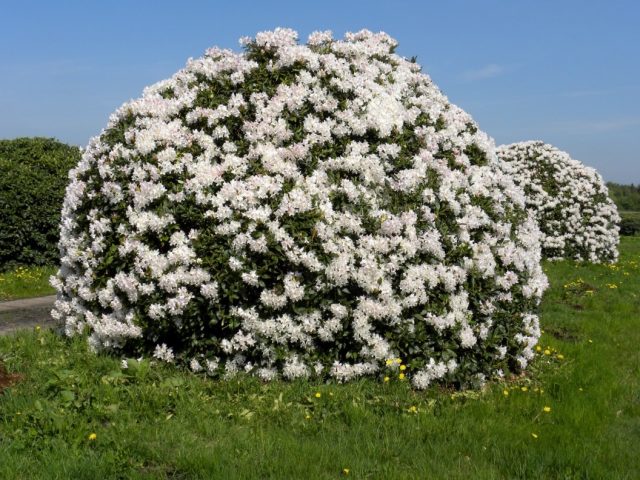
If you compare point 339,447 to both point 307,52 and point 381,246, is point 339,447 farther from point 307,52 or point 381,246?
point 307,52

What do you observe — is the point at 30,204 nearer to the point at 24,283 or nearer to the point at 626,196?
the point at 24,283

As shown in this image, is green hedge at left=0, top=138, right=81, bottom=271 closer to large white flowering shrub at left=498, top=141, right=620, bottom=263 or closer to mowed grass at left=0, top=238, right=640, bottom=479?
mowed grass at left=0, top=238, right=640, bottom=479

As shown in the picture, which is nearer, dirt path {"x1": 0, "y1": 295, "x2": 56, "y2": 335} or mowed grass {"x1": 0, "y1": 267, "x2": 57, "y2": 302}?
dirt path {"x1": 0, "y1": 295, "x2": 56, "y2": 335}

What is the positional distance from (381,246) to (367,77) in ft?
7.24

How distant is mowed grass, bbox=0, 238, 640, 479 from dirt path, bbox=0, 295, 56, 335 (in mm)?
1874

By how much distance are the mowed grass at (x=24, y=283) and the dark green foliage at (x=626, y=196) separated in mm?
44679

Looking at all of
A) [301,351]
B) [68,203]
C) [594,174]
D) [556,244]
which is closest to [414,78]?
[301,351]

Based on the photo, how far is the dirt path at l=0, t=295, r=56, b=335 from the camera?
9.30 meters

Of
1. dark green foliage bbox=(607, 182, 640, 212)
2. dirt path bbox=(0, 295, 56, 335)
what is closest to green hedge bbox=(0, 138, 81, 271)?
dirt path bbox=(0, 295, 56, 335)

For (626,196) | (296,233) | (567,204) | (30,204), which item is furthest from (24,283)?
(626,196)

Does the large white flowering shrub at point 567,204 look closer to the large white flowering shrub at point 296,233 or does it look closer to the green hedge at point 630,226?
the large white flowering shrub at point 296,233

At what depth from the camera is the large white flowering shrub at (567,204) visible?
18.5 m

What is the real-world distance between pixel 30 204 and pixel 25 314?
13.8 ft

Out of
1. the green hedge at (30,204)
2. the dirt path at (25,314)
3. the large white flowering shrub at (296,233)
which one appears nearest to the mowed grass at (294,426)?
the large white flowering shrub at (296,233)
